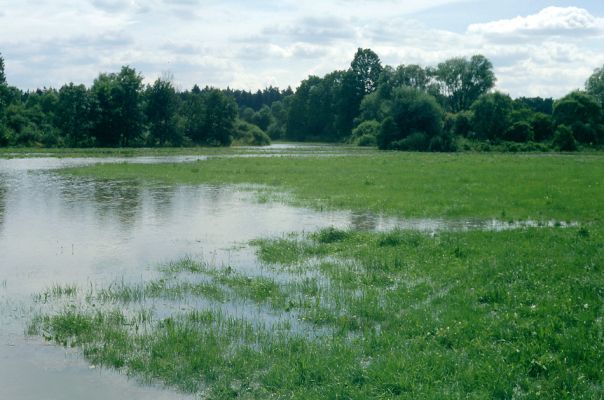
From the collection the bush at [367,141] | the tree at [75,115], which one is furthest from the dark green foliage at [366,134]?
the tree at [75,115]

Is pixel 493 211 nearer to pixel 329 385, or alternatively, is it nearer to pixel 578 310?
pixel 578 310

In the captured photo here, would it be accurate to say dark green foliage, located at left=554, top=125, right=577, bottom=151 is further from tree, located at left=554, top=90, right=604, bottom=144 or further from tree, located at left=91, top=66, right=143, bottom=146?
tree, located at left=91, top=66, right=143, bottom=146

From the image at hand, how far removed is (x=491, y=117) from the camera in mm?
97938

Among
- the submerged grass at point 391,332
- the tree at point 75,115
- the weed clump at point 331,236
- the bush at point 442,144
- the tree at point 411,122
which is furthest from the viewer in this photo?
the tree at point 75,115

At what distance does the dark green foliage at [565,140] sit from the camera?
293 ft

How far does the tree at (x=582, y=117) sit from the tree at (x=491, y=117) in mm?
8927

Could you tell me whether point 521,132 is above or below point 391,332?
above

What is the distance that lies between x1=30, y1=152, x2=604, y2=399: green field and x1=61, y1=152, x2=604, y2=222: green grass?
602cm

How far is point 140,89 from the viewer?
342 feet

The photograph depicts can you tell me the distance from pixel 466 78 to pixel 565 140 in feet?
172

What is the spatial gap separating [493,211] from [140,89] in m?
89.7

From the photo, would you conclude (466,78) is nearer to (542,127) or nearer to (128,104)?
(542,127)

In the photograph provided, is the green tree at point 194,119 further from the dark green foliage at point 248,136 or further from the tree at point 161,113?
the dark green foliage at point 248,136

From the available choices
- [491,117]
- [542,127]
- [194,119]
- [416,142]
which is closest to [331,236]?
[416,142]
